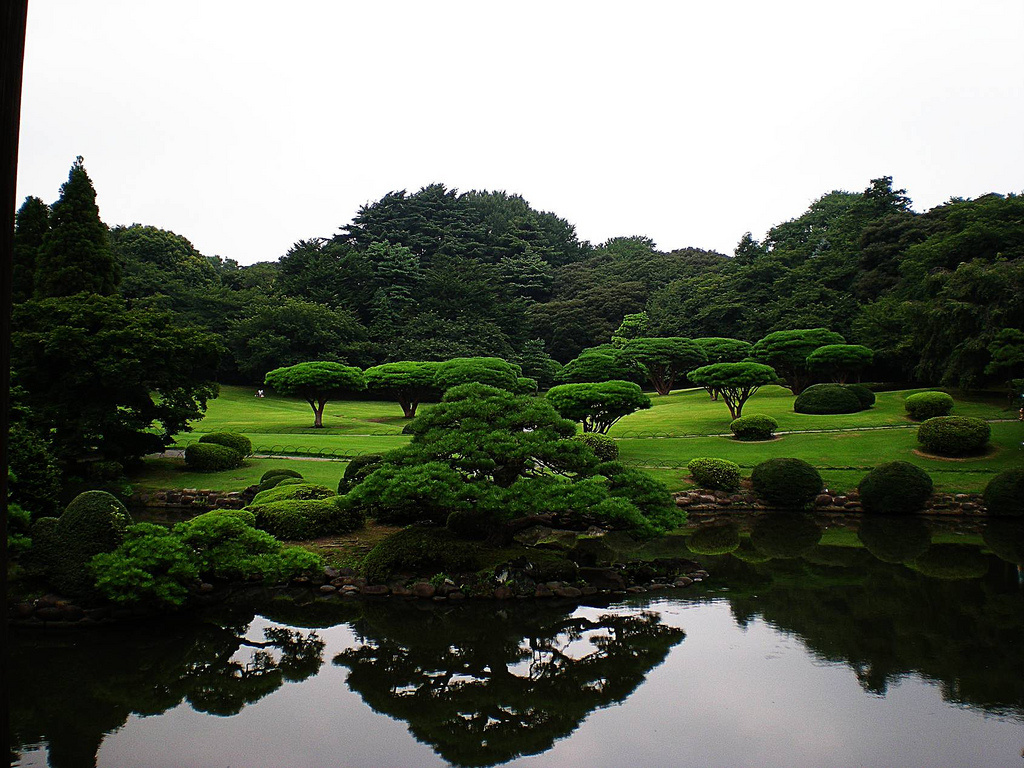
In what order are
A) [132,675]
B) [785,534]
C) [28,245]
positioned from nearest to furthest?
[132,675]
[785,534]
[28,245]

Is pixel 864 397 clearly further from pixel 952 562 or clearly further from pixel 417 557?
pixel 417 557

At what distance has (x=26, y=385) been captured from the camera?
20.7m

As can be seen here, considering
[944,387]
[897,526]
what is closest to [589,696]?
[897,526]

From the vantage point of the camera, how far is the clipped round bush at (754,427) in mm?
27406

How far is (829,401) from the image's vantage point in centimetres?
3219

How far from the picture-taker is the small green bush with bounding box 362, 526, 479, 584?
12.8m

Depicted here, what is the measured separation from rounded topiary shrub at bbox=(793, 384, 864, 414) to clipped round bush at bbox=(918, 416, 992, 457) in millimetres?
8688

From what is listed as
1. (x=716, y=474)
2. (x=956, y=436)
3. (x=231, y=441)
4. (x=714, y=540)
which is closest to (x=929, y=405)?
(x=956, y=436)

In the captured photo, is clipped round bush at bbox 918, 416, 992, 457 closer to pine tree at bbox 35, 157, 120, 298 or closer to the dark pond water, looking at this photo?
the dark pond water

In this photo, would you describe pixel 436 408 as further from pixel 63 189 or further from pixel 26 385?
pixel 63 189

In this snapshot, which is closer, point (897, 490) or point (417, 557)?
point (417, 557)

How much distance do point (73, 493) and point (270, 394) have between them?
31.2m

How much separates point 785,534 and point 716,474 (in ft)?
12.9

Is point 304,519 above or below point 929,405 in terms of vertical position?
below
